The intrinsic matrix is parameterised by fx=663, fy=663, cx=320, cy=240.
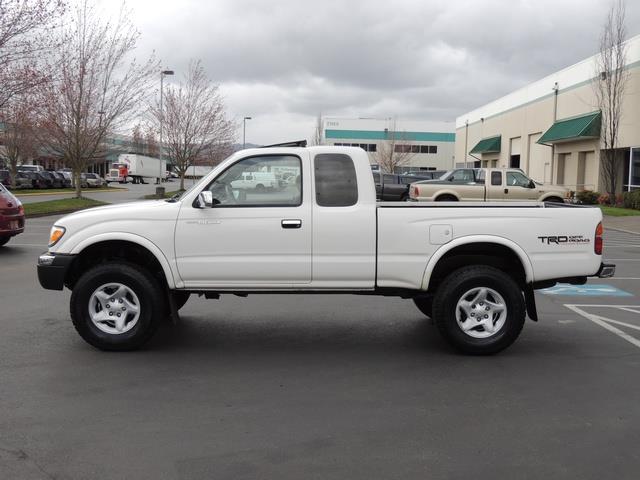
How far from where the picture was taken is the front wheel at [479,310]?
624cm

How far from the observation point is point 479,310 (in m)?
6.31

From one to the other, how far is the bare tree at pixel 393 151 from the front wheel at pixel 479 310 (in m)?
69.0

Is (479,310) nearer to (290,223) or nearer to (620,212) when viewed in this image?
(290,223)

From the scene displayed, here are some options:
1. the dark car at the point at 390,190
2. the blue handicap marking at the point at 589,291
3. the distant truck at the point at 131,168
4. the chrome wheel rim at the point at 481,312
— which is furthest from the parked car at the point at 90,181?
the chrome wheel rim at the point at 481,312

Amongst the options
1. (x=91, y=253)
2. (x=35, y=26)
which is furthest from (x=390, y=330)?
(x=35, y=26)

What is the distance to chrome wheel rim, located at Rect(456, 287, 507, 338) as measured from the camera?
247 inches

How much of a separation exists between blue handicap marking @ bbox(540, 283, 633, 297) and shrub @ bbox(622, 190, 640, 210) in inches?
805

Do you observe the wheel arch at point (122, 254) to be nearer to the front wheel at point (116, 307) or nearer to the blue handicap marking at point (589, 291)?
the front wheel at point (116, 307)

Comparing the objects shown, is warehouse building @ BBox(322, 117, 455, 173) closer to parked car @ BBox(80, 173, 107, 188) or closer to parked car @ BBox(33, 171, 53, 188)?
parked car @ BBox(80, 173, 107, 188)

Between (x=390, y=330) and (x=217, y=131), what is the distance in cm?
3584

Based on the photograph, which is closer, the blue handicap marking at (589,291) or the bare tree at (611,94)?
the blue handicap marking at (589,291)

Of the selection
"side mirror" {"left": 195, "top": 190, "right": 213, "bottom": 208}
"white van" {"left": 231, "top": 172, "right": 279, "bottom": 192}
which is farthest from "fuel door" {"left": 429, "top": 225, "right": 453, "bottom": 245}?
"side mirror" {"left": 195, "top": 190, "right": 213, "bottom": 208}

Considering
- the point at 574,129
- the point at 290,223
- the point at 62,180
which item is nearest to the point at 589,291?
the point at 290,223

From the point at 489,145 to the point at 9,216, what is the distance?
43.4 meters
